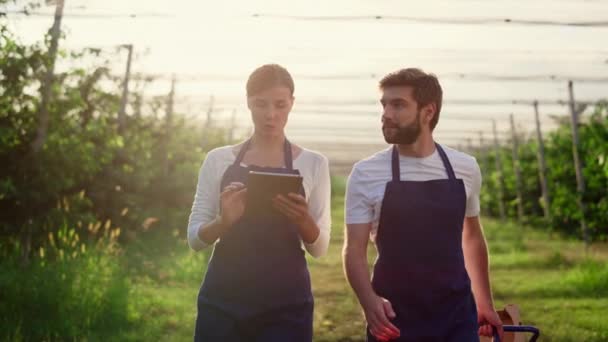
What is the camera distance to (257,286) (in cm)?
279

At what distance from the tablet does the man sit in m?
0.26

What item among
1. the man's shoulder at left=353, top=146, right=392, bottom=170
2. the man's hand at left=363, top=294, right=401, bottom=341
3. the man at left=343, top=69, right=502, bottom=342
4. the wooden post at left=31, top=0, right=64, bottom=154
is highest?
the wooden post at left=31, top=0, right=64, bottom=154

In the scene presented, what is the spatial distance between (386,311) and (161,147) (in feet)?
43.1

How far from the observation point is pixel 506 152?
2553cm

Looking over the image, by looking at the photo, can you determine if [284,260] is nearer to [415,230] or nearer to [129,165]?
[415,230]

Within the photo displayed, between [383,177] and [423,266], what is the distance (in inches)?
14.9

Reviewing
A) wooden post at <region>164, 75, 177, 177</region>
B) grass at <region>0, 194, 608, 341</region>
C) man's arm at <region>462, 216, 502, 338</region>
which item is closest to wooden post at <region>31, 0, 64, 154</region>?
grass at <region>0, 194, 608, 341</region>

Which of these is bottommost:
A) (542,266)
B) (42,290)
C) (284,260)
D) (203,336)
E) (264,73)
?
(542,266)

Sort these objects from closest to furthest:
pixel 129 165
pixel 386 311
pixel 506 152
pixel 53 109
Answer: pixel 386 311 < pixel 53 109 < pixel 129 165 < pixel 506 152

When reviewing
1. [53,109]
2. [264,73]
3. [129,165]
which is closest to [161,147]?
[129,165]

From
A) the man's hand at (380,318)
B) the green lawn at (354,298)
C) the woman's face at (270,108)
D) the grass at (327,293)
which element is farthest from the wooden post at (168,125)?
the man's hand at (380,318)

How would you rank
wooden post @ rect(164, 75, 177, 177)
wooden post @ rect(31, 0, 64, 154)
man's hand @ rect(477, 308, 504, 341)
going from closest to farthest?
man's hand @ rect(477, 308, 504, 341) → wooden post @ rect(31, 0, 64, 154) → wooden post @ rect(164, 75, 177, 177)

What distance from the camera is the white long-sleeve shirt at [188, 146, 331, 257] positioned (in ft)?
9.64

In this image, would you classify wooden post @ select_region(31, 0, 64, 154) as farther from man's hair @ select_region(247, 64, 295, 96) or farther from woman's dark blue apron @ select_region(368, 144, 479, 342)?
woman's dark blue apron @ select_region(368, 144, 479, 342)
